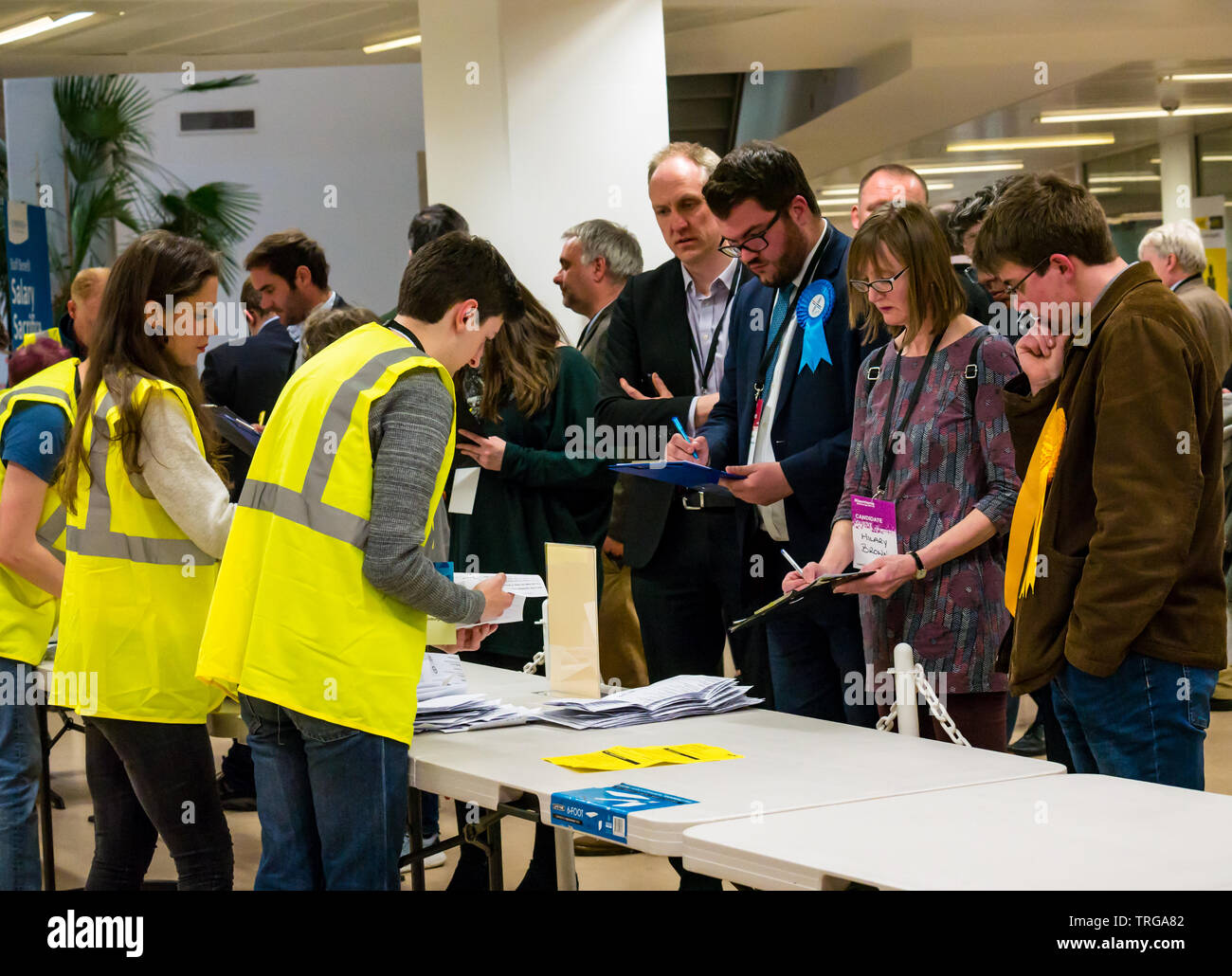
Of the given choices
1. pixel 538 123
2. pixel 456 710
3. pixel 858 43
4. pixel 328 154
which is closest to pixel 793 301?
pixel 456 710

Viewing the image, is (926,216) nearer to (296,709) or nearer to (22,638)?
(296,709)

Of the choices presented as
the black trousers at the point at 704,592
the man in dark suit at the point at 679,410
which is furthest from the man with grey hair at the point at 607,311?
the black trousers at the point at 704,592

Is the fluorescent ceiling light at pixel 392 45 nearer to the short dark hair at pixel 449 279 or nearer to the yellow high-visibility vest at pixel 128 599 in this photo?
the yellow high-visibility vest at pixel 128 599

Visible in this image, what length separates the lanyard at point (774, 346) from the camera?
2936 millimetres

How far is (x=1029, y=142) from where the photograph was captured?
1174cm

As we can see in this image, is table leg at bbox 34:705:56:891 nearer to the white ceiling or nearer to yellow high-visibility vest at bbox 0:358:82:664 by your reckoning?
yellow high-visibility vest at bbox 0:358:82:664

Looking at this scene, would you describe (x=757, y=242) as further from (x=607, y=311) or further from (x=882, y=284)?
(x=607, y=311)

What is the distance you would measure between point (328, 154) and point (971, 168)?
622cm

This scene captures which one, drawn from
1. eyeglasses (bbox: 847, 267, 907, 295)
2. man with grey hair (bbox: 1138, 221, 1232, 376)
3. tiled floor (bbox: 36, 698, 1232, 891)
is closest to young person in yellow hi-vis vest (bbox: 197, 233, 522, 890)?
eyeglasses (bbox: 847, 267, 907, 295)

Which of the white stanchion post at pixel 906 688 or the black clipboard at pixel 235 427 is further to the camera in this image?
the black clipboard at pixel 235 427

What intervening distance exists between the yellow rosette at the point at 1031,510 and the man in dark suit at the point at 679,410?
805 mm

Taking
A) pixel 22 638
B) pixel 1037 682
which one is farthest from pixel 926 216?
pixel 22 638

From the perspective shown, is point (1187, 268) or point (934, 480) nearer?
point (934, 480)

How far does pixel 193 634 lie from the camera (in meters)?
2.54
